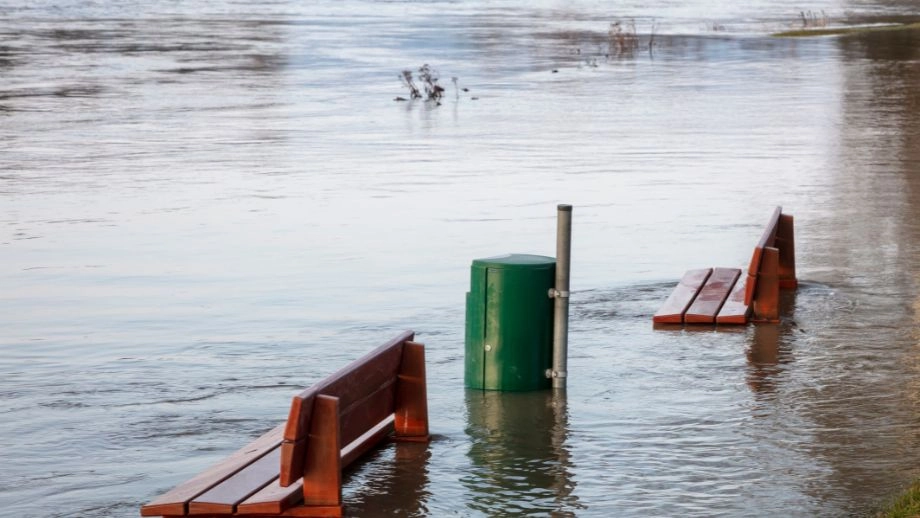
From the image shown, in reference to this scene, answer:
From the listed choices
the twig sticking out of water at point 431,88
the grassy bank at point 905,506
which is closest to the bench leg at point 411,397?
the grassy bank at point 905,506

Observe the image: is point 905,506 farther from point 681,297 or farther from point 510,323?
point 681,297

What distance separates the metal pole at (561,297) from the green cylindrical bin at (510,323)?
62mm

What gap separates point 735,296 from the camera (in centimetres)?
1111

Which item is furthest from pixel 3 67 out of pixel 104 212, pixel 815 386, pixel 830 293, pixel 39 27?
pixel 815 386

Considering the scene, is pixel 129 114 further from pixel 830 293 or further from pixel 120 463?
pixel 120 463

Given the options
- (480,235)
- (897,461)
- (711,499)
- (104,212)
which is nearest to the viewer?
(711,499)

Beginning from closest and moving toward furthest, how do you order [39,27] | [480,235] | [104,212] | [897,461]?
[897,461] < [480,235] < [104,212] < [39,27]

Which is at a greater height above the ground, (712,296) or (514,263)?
(514,263)

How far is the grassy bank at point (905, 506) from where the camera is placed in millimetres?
6219

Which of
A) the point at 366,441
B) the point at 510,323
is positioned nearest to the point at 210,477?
the point at 366,441

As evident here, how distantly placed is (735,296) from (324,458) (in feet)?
16.8

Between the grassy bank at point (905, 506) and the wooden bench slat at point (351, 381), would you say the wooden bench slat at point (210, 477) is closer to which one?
the wooden bench slat at point (351, 381)

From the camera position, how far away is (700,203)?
54.5ft

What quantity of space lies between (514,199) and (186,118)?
10901 millimetres
